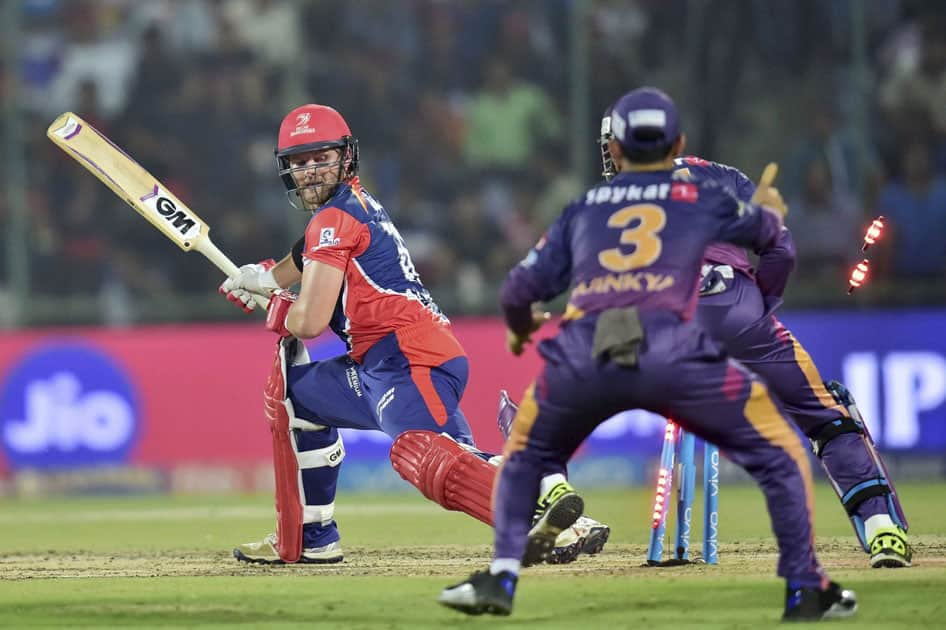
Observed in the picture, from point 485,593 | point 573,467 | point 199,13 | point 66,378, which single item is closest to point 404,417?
point 485,593

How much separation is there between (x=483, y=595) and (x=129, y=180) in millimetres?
3932

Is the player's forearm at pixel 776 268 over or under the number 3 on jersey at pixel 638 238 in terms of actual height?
over

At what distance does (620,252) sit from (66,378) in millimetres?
8778

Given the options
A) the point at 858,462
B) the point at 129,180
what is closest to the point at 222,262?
the point at 129,180

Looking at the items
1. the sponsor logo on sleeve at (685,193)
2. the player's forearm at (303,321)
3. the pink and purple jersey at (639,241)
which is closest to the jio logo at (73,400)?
the player's forearm at (303,321)

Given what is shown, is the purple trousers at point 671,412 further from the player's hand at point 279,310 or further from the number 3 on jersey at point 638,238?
the player's hand at point 279,310

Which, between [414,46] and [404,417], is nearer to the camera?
[404,417]

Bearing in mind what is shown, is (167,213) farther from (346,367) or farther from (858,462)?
(858,462)

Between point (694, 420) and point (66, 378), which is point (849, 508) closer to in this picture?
point (694, 420)

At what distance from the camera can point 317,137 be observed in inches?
290

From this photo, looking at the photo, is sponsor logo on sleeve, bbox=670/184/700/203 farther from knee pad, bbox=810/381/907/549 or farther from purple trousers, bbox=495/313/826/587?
knee pad, bbox=810/381/907/549

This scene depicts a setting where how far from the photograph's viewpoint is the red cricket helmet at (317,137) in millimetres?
7375

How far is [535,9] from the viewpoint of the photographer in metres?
14.0

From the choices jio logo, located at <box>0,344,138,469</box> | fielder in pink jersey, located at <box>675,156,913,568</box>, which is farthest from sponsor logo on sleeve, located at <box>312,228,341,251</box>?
jio logo, located at <box>0,344,138,469</box>
